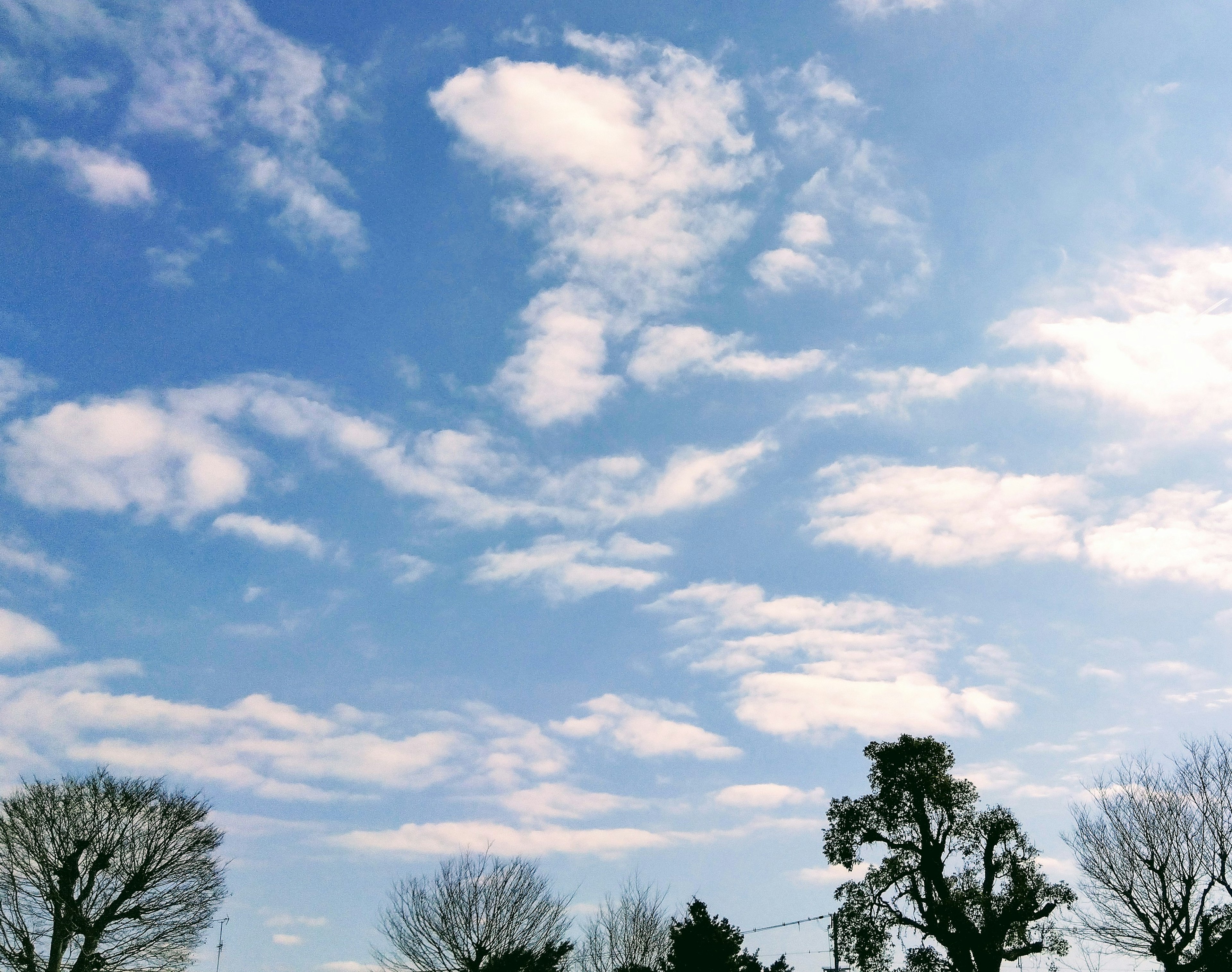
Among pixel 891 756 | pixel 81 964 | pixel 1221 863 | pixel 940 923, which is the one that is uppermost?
pixel 891 756

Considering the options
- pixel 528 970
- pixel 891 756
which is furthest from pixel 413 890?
pixel 891 756

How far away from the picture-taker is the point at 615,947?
5247 centimetres

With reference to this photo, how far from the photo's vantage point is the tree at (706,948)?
1253 inches

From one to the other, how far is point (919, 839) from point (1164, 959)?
8.49 metres

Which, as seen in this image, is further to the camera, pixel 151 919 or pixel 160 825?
pixel 160 825

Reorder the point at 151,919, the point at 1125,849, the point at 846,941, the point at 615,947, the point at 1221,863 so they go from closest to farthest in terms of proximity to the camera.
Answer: the point at 1221,863
the point at 1125,849
the point at 846,941
the point at 151,919
the point at 615,947

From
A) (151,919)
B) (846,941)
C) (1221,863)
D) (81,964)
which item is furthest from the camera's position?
(151,919)

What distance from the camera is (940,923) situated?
106 ft

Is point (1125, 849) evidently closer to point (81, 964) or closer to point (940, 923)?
point (940, 923)

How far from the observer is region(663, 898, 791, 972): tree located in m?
31.8

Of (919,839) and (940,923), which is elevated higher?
(919,839)

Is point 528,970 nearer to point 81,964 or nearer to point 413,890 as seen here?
point 413,890

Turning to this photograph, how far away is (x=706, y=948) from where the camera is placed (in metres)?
32.0

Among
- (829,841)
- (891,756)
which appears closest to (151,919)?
(829,841)
